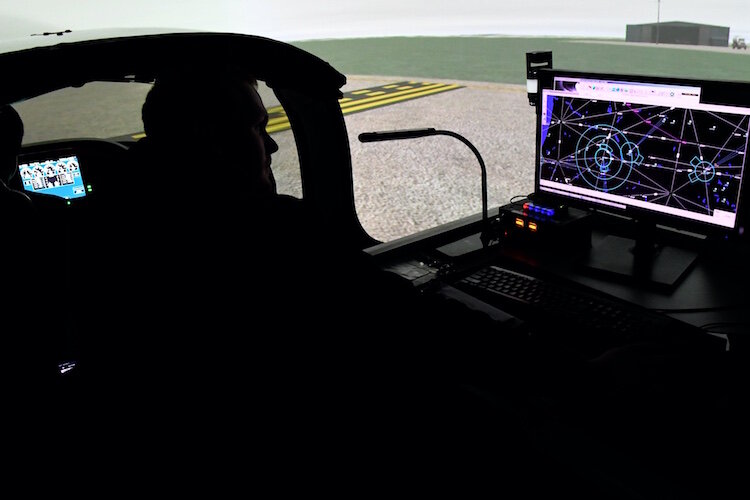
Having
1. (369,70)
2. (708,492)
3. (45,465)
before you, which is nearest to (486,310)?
(708,492)

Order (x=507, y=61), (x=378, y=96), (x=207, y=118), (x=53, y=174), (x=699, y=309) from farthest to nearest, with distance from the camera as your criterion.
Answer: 1. (x=507, y=61)
2. (x=378, y=96)
3. (x=53, y=174)
4. (x=699, y=309)
5. (x=207, y=118)

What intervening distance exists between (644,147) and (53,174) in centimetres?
286

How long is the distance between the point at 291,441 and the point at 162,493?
23 cm

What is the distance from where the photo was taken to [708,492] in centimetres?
76

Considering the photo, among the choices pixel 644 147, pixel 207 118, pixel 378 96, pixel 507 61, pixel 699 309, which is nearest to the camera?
pixel 207 118

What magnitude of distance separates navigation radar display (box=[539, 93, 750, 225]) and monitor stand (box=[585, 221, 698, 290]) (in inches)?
4.5

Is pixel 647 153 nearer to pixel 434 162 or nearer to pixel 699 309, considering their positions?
pixel 699 309

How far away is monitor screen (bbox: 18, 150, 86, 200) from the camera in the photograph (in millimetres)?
2939

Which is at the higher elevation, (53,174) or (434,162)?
(53,174)

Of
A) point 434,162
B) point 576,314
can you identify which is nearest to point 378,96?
point 434,162

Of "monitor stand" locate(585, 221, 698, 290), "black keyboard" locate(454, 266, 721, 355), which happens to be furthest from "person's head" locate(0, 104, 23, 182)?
"monitor stand" locate(585, 221, 698, 290)

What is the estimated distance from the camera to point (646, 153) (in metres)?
1.38

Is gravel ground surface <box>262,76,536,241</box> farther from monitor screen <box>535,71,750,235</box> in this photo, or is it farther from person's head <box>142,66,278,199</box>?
person's head <box>142,66,278,199</box>

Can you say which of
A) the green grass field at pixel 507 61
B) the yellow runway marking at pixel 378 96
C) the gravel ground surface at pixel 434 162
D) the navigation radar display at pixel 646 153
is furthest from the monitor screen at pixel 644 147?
the green grass field at pixel 507 61
